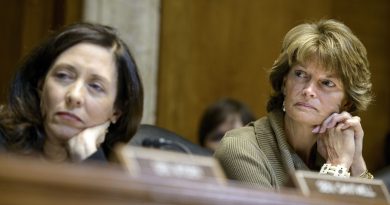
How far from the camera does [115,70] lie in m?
1.96

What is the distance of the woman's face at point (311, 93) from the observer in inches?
90.8

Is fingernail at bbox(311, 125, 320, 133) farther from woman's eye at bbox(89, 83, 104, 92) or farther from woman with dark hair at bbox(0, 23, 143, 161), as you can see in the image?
woman's eye at bbox(89, 83, 104, 92)

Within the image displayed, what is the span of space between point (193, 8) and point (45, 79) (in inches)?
88.9

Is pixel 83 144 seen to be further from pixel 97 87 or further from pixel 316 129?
pixel 316 129

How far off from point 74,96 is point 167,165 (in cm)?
69

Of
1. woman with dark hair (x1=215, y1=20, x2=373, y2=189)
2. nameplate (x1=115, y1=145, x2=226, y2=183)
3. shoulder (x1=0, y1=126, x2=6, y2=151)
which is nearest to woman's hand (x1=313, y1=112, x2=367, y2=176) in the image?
woman with dark hair (x1=215, y1=20, x2=373, y2=189)

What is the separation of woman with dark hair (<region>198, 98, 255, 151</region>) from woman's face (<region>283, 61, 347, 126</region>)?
128 cm

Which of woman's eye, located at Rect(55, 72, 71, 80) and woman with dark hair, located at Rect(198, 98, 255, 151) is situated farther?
woman with dark hair, located at Rect(198, 98, 255, 151)

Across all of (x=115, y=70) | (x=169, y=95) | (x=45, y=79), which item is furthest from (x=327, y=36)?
(x=169, y=95)

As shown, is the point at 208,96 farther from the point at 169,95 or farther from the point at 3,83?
the point at 3,83

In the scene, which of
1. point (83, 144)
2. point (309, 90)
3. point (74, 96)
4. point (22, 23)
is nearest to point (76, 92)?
point (74, 96)

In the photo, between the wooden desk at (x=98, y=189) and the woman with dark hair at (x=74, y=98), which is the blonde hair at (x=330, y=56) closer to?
the woman with dark hair at (x=74, y=98)

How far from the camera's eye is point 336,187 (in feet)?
4.57

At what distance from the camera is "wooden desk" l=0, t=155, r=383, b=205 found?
3.10 ft
